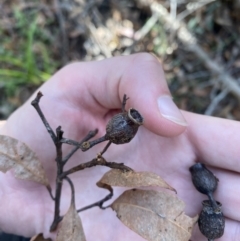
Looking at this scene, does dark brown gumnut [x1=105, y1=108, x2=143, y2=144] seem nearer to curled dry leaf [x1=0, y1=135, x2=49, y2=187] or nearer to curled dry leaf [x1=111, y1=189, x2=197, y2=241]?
curled dry leaf [x1=111, y1=189, x2=197, y2=241]

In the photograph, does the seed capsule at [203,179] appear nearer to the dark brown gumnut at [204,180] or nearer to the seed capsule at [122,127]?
the dark brown gumnut at [204,180]

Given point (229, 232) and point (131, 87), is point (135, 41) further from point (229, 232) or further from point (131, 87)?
point (229, 232)

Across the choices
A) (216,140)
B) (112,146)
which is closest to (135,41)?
(112,146)

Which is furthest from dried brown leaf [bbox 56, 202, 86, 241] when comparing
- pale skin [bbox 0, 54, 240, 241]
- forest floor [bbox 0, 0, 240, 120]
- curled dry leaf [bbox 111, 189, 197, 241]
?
forest floor [bbox 0, 0, 240, 120]

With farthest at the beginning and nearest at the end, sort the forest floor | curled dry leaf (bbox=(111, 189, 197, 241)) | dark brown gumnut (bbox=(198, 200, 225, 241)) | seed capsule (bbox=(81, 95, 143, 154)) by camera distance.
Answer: the forest floor, dark brown gumnut (bbox=(198, 200, 225, 241)), curled dry leaf (bbox=(111, 189, 197, 241)), seed capsule (bbox=(81, 95, 143, 154))

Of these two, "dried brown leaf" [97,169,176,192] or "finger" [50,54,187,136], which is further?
"finger" [50,54,187,136]

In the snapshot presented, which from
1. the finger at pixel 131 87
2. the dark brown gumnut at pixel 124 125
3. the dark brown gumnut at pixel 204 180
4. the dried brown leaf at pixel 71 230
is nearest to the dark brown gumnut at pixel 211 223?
the dark brown gumnut at pixel 204 180

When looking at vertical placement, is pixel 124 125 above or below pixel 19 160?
above
